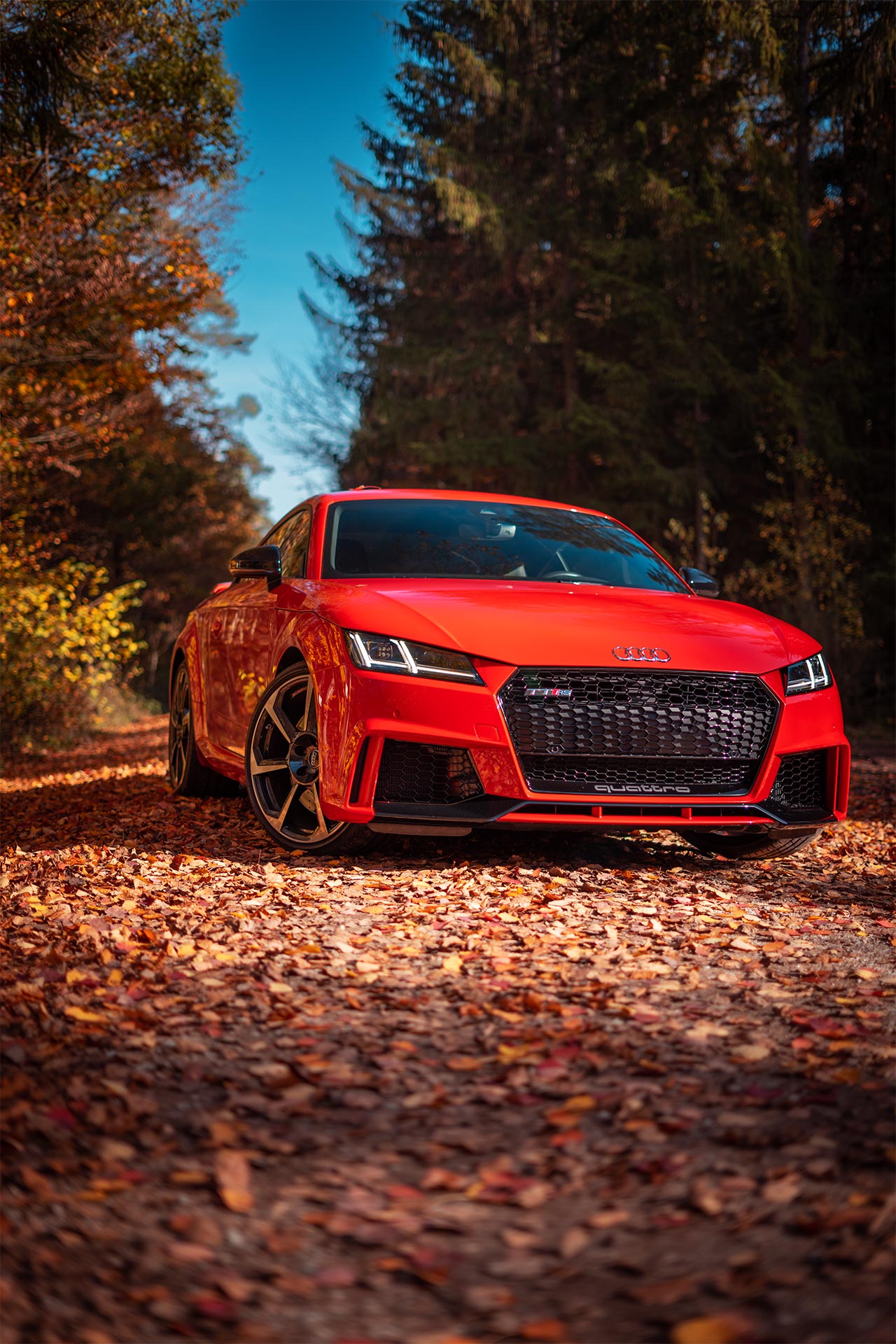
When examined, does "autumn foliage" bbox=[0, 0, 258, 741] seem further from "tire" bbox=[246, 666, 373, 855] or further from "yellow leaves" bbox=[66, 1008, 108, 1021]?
"yellow leaves" bbox=[66, 1008, 108, 1021]

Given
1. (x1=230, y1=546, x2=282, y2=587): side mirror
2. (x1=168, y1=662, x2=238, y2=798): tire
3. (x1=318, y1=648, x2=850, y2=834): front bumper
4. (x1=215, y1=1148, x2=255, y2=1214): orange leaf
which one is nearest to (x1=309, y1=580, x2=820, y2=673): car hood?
(x1=318, y1=648, x2=850, y2=834): front bumper

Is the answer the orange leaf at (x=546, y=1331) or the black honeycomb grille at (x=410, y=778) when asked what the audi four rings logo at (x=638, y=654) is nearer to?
the black honeycomb grille at (x=410, y=778)

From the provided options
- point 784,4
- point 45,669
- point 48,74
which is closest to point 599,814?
point 45,669

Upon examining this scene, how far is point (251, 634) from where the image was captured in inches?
245

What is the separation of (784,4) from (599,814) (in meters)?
18.2

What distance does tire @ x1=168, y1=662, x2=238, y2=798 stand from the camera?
24.4 feet

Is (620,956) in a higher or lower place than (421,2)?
lower

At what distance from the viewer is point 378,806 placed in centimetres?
476

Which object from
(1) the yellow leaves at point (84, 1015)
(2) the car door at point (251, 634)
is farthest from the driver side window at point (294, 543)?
(1) the yellow leaves at point (84, 1015)

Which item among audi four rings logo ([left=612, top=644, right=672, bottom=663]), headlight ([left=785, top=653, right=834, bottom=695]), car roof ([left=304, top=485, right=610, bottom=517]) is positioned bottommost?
headlight ([left=785, top=653, right=834, bottom=695])

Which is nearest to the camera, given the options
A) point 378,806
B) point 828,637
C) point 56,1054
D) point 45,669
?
point 56,1054

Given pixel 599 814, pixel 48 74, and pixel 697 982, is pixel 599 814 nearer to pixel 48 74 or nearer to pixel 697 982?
pixel 697 982

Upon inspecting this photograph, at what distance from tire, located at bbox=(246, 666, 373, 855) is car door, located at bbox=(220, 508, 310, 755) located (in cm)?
27

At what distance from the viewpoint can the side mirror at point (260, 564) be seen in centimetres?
597
